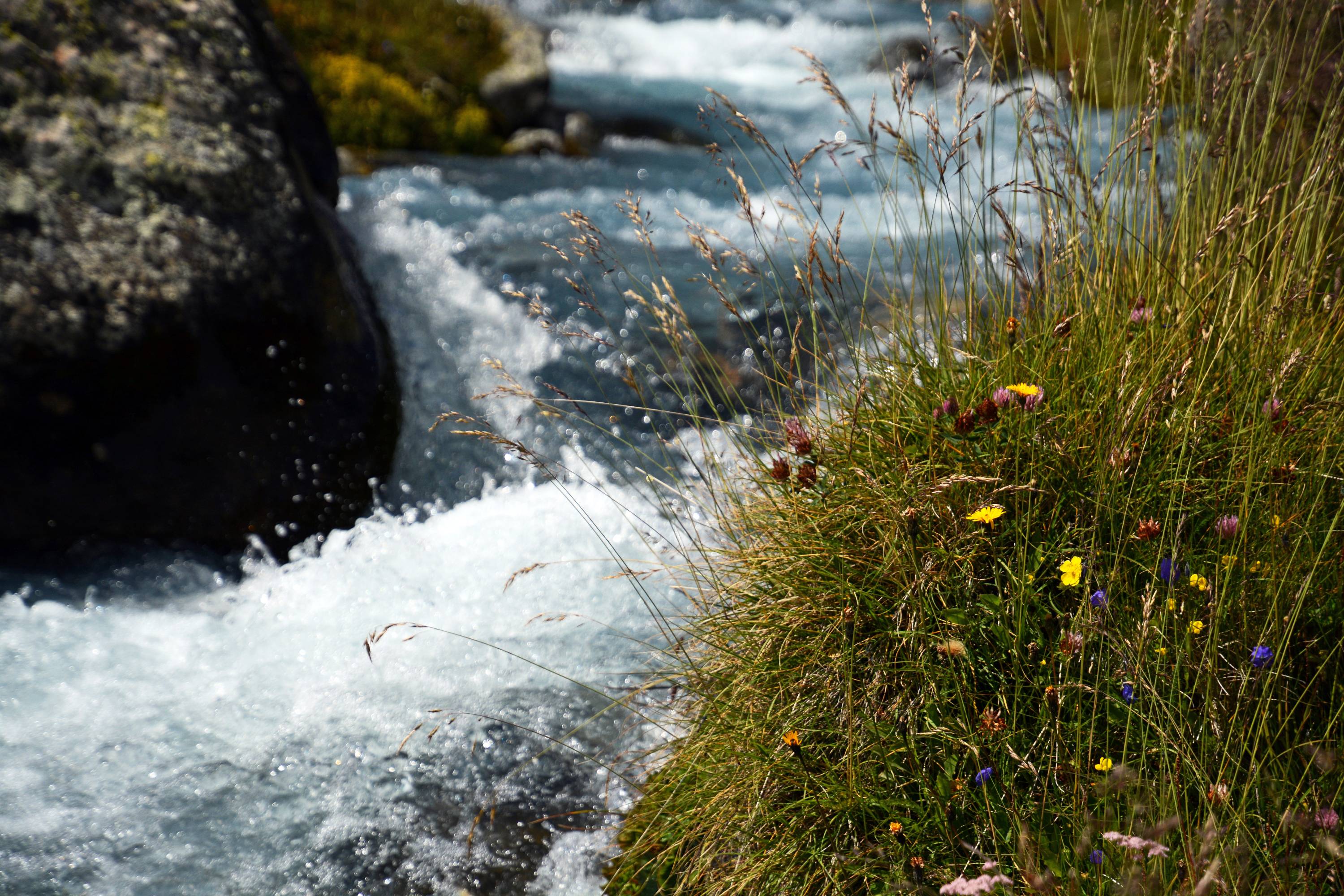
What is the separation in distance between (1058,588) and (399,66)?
1021cm

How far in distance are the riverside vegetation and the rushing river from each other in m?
0.40

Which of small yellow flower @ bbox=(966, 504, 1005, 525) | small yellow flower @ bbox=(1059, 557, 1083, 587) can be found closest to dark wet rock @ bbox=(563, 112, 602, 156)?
Result: small yellow flower @ bbox=(966, 504, 1005, 525)

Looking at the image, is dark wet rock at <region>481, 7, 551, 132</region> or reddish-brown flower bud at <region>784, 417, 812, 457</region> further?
dark wet rock at <region>481, 7, 551, 132</region>

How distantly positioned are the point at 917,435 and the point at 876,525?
1.02ft

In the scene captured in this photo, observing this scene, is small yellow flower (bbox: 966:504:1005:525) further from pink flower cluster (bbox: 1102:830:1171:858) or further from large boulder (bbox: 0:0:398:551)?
large boulder (bbox: 0:0:398:551)

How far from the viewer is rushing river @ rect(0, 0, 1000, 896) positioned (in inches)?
94.7

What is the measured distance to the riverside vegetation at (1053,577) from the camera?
64.0 inches

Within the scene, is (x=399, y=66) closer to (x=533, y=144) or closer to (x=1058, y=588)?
(x=533, y=144)

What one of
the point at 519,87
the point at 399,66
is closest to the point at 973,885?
the point at 519,87

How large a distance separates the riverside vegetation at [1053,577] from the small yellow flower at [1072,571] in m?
0.01

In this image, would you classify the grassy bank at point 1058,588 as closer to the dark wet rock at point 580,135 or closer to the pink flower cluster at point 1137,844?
the pink flower cluster at point 1137,844

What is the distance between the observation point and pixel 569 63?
1509 centimetres

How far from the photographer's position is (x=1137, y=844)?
1353 millimetres

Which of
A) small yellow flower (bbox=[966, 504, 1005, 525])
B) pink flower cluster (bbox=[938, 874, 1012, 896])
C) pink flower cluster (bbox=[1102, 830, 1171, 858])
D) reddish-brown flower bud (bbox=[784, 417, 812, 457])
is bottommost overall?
pink flower cluster (bbox=[938, 874, 1012, 896])
